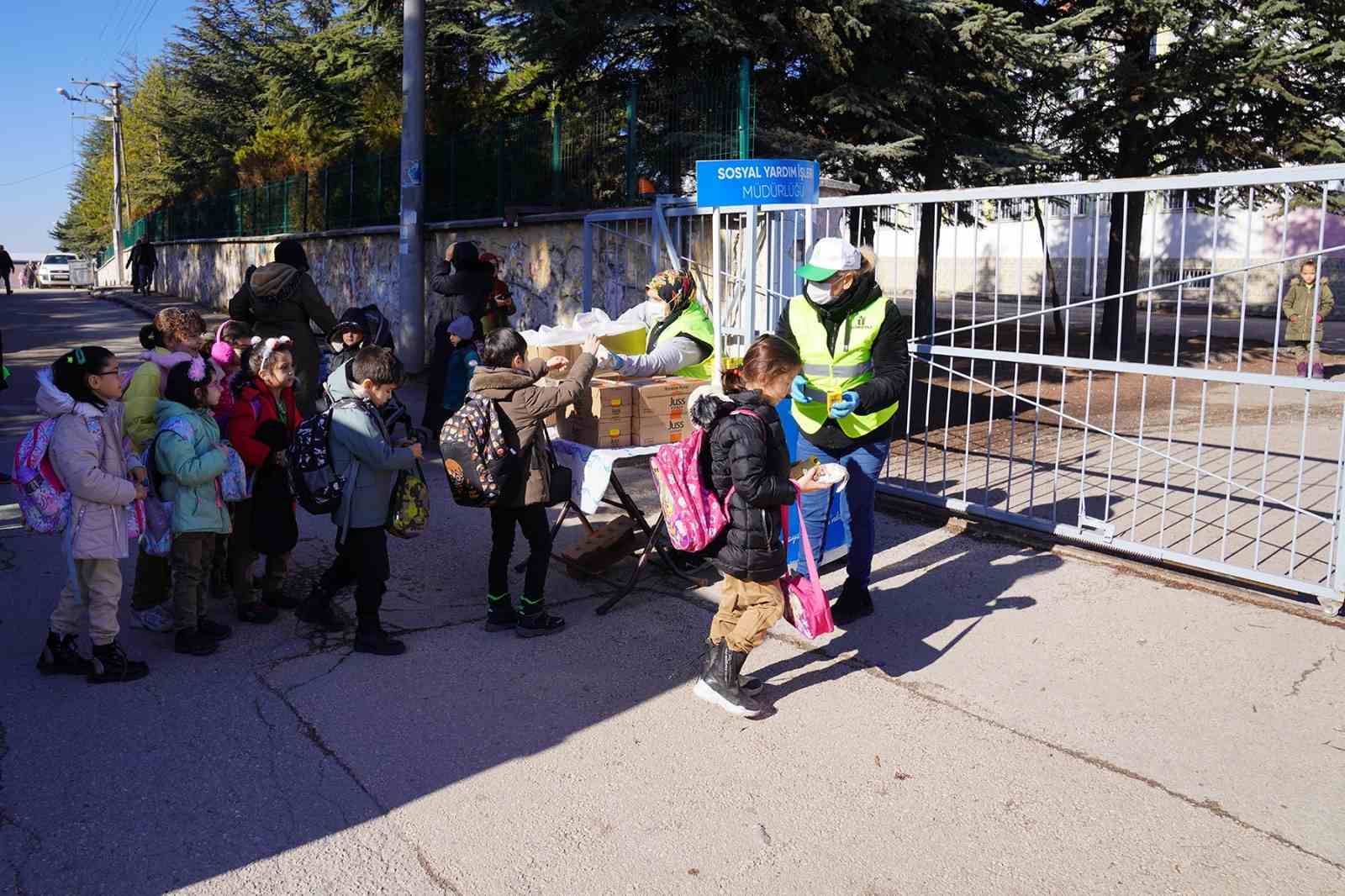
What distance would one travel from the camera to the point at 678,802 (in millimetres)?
4078

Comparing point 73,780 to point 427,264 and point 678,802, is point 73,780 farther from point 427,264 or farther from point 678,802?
point 427,264

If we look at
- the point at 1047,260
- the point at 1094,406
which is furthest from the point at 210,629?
the point at 1094,406

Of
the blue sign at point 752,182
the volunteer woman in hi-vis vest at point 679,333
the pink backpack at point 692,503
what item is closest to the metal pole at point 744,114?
the blue sign at point 752,182

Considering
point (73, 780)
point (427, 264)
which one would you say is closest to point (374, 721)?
point (73, 780)

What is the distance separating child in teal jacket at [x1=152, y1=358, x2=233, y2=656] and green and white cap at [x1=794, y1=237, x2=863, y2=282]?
288 centimetres

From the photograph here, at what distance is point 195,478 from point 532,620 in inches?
67.6

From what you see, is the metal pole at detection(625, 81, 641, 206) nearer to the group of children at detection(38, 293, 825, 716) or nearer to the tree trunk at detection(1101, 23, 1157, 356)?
the group of children at detection(38, 293, 825, 716)

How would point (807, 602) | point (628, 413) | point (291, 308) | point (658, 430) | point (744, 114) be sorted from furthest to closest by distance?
point (744, 114), point (291, 308), point (658, 430), point (628, 413), point (807, 602)

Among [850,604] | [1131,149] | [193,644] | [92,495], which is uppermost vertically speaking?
[1131,149]

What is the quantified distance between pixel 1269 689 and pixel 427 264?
41.6ft

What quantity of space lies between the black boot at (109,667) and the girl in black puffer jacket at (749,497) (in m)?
2.55

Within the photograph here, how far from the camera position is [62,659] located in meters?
5.14

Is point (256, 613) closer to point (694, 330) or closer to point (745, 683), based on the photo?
point (745, 683)

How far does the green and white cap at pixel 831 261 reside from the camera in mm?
5535
